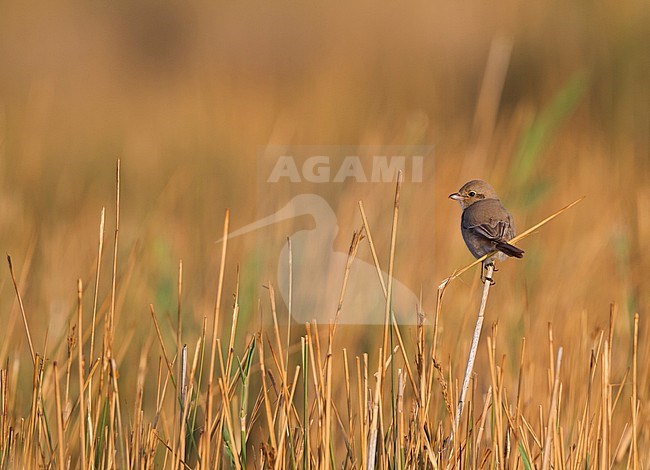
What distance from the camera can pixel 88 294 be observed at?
2.49 metres

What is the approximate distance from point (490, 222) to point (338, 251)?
1.16m

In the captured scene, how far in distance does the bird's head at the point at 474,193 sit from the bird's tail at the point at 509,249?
0.55 ft

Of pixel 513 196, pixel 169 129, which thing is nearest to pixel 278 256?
pixel 513 196

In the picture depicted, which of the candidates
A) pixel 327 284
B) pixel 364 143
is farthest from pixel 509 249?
pixel 364 143

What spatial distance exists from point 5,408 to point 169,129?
247cm

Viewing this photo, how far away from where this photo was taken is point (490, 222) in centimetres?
129

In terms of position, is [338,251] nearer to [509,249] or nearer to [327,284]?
[327,284]

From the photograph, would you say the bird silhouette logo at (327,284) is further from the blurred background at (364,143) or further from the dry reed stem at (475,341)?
the dry reed stem at (475,341)

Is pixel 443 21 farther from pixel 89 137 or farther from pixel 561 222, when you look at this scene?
pixel 561 222

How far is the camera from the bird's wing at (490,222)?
128 cm

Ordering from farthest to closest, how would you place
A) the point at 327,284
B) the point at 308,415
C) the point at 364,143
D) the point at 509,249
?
the point at 364,143, the point at 327,284, the point at 308,415, the point at 509,249

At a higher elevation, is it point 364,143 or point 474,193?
point 364,143

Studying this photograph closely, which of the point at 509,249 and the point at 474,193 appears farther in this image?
the point at 474,193

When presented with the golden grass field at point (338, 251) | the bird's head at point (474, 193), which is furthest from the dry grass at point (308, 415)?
the bird's head at point (474, 193)
